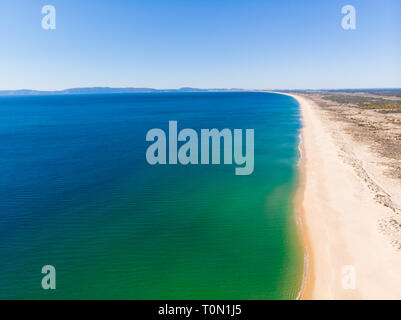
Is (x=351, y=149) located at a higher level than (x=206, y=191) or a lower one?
higher

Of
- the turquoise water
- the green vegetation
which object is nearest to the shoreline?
the turquoise water

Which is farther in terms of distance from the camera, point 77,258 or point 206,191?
point 206,191

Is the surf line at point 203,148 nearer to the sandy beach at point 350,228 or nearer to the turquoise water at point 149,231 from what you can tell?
the turquoise water at point 149,231

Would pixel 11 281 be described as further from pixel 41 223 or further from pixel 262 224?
pixel 262 224

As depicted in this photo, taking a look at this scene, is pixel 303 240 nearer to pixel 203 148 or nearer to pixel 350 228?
pixel 350 228

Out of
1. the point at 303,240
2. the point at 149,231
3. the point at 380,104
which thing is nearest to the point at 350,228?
the point at 303,240

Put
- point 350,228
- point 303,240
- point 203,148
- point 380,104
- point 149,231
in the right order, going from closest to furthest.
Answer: point 303,240, point 350,228, point 149,231, point 203,148, point 380,104

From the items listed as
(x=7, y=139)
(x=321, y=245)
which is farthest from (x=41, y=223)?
(x=7, y=139)
